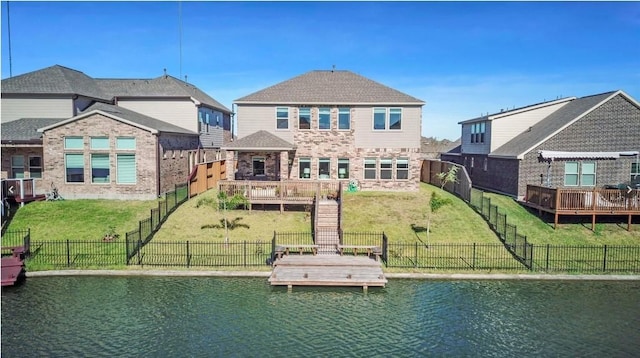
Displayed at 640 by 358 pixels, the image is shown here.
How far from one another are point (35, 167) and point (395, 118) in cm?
2640

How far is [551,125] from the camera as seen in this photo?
32.9 metres

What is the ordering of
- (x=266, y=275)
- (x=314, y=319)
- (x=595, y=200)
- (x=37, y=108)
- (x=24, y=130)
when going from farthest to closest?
(x=37, y=108)
(x=24, y=130)
(x=595, y=200)
(x=266, y=275)
(x=314, y=319)

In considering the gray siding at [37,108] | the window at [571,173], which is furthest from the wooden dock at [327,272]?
the gray siding at [37,108]

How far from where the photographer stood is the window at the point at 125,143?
2977 cm

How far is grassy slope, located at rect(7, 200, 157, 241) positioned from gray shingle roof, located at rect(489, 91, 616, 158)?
26085 mm

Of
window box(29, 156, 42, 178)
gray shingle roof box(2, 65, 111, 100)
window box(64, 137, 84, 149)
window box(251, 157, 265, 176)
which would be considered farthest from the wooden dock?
gray shingle roof box(2, 65, 111, 100)

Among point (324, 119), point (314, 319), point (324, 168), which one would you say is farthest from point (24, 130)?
point (314, 319)

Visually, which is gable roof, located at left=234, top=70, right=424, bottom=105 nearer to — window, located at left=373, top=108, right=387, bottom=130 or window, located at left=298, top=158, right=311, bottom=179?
window, located at left=373, top=108, right=387, bottom=130

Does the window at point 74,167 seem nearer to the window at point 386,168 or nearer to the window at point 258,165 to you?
the window at point 258,165

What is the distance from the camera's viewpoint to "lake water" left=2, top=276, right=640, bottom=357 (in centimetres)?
1384

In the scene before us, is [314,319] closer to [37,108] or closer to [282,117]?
[282,117]

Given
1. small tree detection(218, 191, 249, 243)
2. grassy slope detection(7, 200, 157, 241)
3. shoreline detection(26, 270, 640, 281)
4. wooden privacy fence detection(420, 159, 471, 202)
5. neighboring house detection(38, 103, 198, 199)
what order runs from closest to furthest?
shoreline detection(26, 270, 640, 281), grassy slope detection(7, 200, 157, 241), small tree detection(218, 191, 249, 243), neighboring house detection(38, 103, 198, 199), wooden privacy fence detection(420, 159, 471, 202)

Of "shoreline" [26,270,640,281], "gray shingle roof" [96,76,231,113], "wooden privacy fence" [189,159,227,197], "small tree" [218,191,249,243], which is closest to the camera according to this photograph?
"shoreline" [26,270,640,281]

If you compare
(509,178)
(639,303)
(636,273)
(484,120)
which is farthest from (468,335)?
(484,120)
